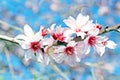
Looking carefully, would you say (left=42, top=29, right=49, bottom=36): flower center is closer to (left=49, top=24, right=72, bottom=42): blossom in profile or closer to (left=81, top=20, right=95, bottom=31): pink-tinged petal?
(left=49, top=24, right=72, bottom=42): blossom in profile

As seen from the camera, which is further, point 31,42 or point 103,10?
point 103,10

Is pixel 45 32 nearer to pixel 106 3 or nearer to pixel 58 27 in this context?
pixel 58 27

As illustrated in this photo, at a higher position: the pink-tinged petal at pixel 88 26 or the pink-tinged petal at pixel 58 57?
the pink-tinged petal at pixel 88 26

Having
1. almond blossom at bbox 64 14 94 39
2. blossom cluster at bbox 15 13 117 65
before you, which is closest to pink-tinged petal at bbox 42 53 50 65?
blossom cluster at bbox 15 13 117 65

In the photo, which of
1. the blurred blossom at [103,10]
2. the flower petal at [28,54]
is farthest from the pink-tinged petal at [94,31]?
the blurred blossom at [103,10]

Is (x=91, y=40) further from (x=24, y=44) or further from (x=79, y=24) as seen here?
(x=24, y=44)

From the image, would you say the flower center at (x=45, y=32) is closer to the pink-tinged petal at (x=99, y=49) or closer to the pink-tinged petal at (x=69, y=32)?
the pink-tinged petal at (x=69, y=32)

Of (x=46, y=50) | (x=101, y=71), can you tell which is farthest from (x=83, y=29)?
(x=101, y=71)

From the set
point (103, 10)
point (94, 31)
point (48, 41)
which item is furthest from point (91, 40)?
point (103, 10)
